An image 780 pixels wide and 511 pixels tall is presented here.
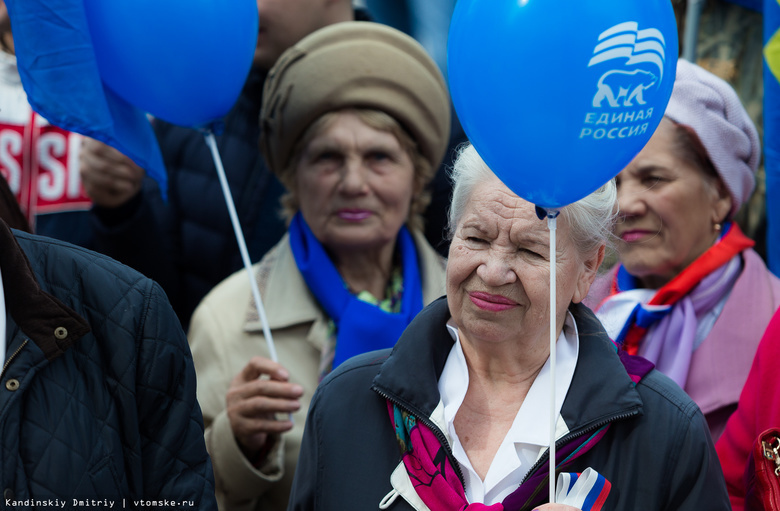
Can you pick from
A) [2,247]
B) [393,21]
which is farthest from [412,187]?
[393,21]

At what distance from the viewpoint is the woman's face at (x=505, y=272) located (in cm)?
213

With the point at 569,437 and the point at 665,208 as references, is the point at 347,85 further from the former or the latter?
the point at 569,437

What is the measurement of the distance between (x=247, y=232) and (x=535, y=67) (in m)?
1.85

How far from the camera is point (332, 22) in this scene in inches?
137

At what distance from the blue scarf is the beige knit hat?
31 centimetres

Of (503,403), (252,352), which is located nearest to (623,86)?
(503,403)

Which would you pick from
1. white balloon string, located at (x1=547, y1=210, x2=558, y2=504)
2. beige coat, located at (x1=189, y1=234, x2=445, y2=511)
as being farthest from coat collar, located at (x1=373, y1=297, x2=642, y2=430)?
beige coat, located at (x1=189, y1=234, x2=445, y2=511)

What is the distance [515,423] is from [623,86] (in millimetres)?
811

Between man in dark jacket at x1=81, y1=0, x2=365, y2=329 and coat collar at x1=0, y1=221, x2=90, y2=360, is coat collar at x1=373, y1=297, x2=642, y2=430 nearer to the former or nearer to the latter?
coat collar at x1=0, y1=221, x2=90, y2=360

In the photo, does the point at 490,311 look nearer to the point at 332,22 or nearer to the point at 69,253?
the point at 69,253

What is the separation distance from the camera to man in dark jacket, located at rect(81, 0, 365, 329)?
11.0 ft

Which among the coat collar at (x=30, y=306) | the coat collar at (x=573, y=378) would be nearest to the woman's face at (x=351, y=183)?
the coat collar at (x=573, y=378)

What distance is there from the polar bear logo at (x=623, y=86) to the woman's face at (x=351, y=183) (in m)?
1.31

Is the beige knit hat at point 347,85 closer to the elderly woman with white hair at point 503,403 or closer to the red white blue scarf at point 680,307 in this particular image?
the elderly woman with white hair at point 503,403
